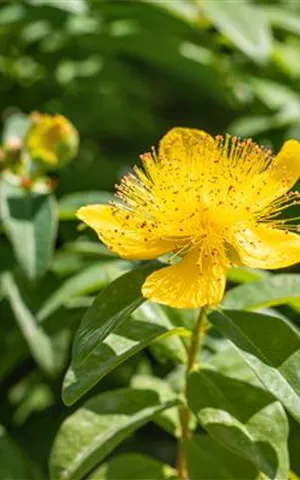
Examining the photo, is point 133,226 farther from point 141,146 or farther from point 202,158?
point 141,146

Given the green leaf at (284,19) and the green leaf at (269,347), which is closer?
the green leaf at (269,347)

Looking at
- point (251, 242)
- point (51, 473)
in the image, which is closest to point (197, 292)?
point (251, 242)

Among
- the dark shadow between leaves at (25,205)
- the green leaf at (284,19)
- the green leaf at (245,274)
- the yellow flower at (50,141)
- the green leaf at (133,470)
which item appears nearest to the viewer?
the green leaf at (133,470)

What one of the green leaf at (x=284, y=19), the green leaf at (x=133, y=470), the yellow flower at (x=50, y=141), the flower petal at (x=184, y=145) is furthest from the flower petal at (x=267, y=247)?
the green leaf at (x=284, y=19)

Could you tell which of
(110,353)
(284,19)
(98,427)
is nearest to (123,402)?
(98,427)

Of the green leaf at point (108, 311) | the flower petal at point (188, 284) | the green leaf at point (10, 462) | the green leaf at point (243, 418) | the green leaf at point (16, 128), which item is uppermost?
the flower petal at point (188, 284)

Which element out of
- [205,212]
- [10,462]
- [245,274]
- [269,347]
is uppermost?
[205,212]

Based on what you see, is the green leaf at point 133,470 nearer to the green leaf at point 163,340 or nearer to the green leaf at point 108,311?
the green leaf at point 163,340

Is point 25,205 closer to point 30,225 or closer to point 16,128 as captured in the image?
point 30,225
